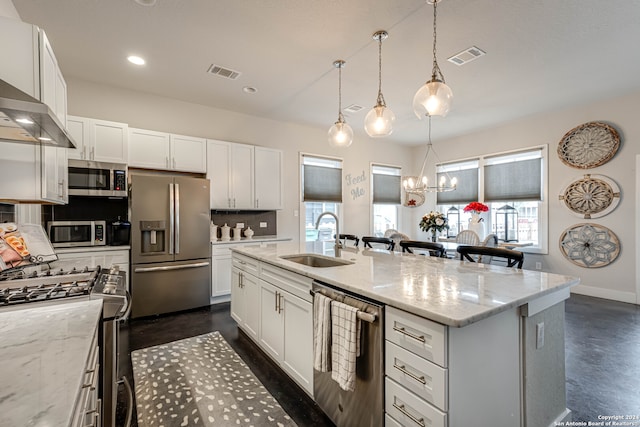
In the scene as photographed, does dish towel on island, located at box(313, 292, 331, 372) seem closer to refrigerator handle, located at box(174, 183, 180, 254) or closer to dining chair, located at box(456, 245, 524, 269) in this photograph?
dining chair, located at box(456, 245, 524, 269)

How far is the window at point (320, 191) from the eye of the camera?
18.2 ft

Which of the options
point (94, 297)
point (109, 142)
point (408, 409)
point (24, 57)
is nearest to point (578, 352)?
point (408, 409)

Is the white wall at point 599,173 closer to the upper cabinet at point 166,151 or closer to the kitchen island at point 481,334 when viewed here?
the kitchen island at point 481,334

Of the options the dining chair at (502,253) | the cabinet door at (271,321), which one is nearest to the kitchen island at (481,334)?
the dining chair at (502,253)

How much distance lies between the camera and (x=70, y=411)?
1.87 ft

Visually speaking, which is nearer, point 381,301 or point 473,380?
point 473,380

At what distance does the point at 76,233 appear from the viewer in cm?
328

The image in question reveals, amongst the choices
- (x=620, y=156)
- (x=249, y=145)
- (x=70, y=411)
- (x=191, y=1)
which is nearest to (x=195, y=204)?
(x=249, y=145)

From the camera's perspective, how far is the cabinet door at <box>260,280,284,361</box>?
222cm

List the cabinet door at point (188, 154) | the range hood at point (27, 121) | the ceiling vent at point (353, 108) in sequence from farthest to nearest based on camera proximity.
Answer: the ceiling vent at point (353, 108), the cabinet door at point (188, 154), the range hood at point (27, 121)

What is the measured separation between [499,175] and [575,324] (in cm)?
304

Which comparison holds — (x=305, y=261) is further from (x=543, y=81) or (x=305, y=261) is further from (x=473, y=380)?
(x=543, y=81)

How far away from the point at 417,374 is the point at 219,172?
386cm

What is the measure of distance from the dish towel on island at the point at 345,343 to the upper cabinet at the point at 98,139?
3509 mm
